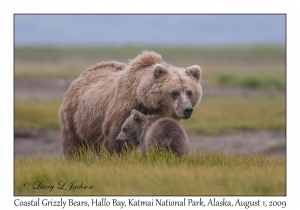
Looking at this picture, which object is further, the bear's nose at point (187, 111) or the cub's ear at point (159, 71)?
the cub's ear at point (159, 71)

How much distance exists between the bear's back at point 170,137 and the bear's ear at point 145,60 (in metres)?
1.55

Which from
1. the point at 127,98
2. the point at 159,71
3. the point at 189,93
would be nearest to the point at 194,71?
the point at 189,93

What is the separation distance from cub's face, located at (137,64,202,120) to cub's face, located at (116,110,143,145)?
0.32 m

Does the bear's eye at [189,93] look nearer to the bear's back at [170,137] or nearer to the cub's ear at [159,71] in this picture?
the cub's ear at [159,71]

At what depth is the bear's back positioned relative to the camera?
785 cm

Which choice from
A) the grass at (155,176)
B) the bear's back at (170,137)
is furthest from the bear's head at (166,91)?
the grass at (155,176)

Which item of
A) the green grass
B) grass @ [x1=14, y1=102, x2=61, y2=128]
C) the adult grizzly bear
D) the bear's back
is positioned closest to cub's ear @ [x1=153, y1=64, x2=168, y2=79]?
the adult grizzly bear

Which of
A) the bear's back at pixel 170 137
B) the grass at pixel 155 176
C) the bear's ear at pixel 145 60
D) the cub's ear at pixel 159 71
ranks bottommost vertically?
the grass at pixel 155 176

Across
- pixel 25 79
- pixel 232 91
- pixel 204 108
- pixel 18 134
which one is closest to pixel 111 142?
pixel 18 134

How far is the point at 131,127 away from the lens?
8602 mm

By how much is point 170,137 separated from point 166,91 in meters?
1.04

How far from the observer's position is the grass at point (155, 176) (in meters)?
6.55
